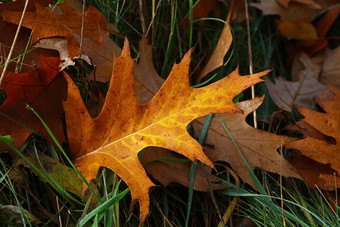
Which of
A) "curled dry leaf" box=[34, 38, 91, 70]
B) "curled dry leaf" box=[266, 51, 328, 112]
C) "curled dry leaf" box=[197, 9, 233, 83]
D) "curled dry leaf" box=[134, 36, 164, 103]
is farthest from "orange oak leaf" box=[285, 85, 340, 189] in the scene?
"curled dry leaf" box=[34, 38, 91, 70]

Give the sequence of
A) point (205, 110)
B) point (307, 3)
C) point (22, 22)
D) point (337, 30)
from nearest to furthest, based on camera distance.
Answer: point (205, 110) → point (22, 22) → point (307, 3) → point (337, 30)

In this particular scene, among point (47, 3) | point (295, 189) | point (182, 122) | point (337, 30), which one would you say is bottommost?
point (295, 189)

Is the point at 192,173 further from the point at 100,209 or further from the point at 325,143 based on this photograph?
the point at 325,143

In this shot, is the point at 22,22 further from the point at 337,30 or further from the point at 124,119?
the point at 337,30

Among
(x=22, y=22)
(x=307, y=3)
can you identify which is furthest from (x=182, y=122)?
(x=307, y=3)

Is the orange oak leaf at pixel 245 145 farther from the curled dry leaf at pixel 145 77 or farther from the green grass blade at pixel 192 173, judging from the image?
the curled dry leaf at pixel 145 77

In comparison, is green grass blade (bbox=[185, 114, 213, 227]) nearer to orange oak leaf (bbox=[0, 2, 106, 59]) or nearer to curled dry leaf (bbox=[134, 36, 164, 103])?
curled dry leaf (bbox=[134, 36, 164, 103])

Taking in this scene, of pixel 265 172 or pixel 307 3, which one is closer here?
pixel 265 172

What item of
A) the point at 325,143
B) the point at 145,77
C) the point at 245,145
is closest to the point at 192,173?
the point at 245,145
